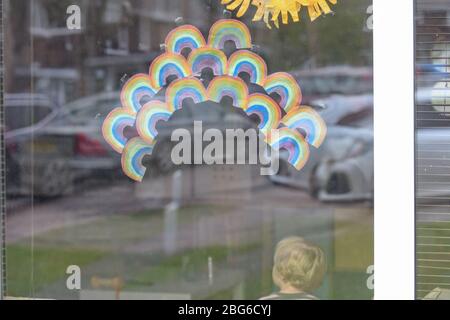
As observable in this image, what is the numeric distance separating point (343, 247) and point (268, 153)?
1.29m

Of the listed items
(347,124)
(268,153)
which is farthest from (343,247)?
(268,153)

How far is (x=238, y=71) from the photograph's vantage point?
2.97 metres

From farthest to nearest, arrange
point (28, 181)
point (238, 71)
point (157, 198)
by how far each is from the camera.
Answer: point (157, 198)
point (28, 181)
point (238, 71)

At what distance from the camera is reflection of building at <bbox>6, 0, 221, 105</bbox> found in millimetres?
4187

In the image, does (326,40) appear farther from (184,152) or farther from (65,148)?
(65,148)

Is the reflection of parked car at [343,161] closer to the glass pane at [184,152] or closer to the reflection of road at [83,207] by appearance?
the glass pane at [184,152]

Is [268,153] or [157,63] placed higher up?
[157,63]

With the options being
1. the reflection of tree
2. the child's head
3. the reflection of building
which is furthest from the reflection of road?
the reflection of tree

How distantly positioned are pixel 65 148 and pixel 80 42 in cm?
76

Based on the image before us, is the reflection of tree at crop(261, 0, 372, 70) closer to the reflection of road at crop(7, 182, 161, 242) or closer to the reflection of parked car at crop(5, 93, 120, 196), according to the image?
the reflection of parked car at crop(5, 93, 120, 196)

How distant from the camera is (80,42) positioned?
14.6 ft

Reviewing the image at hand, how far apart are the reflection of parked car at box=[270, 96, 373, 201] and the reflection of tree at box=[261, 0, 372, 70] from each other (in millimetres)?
272
